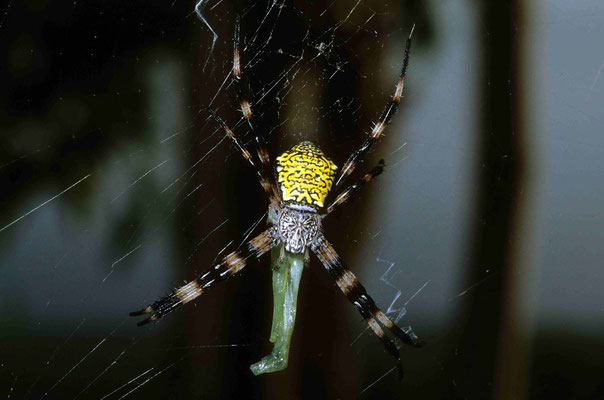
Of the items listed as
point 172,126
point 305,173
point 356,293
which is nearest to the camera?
point 305,173

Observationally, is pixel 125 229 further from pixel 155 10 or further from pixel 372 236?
pixel 372 236

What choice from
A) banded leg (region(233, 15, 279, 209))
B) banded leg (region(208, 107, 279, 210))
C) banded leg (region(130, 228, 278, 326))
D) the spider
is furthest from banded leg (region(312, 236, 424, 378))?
banded leg (region(233, 15, 279, 209))

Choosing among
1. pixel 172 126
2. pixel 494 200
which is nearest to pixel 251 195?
pixel 172 126

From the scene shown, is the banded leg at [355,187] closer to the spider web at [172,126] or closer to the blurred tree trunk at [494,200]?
the spider web at [172,126]

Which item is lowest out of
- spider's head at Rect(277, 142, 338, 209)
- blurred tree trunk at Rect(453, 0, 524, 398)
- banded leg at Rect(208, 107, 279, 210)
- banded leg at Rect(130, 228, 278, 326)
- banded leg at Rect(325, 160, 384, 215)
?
blurred tree trunk at Rect(453, 0, 524, 398)

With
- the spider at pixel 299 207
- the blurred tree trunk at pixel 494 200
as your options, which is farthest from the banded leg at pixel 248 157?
the blurred tree trunk at pixel 494 200

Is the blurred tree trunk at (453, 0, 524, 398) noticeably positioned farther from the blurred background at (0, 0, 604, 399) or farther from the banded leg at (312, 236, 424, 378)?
the banded leg at (312, 236, 424, 378)

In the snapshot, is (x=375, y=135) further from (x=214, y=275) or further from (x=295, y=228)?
(x=214, y=275)

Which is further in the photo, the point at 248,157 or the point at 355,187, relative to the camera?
Result: the point at 355,187
